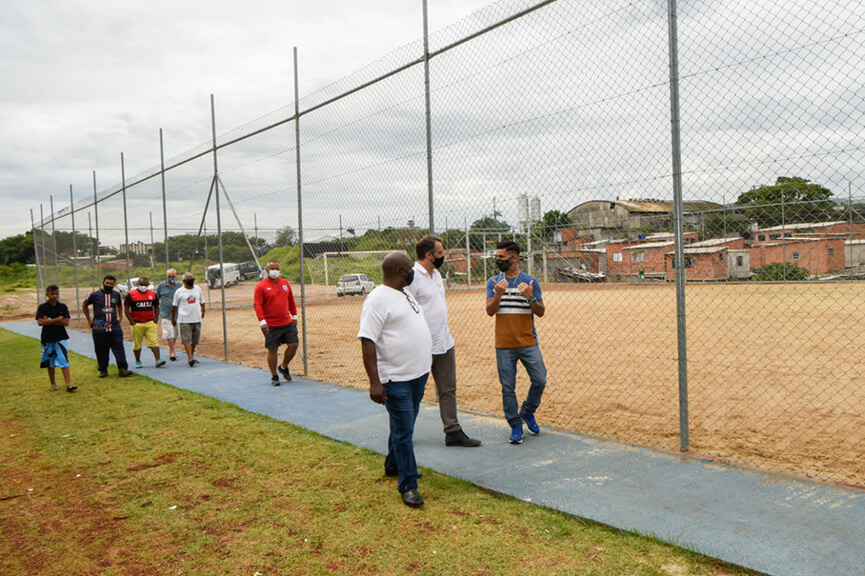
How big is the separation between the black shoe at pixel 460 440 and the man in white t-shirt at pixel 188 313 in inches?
291

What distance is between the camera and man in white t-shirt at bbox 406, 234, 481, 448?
5371 mm

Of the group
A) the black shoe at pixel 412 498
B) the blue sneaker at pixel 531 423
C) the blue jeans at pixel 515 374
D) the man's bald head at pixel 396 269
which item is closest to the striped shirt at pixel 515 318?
the blue jeans at pixel 515 374

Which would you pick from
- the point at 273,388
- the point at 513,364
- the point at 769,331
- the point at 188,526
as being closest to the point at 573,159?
the point at 513,364

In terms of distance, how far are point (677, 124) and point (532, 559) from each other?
3.27 metres

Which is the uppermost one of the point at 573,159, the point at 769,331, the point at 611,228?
the point at 573,159

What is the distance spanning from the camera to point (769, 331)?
533 inches

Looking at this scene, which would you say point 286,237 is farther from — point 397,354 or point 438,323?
point 397,354

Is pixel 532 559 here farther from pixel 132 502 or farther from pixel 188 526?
pixel 132 502

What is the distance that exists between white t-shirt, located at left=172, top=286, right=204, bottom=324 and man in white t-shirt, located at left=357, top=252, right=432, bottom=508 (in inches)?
325

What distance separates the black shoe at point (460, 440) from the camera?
536cm

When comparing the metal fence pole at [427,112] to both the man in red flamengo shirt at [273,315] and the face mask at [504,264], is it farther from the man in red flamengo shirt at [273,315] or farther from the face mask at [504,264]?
the man in red flamengo shirt at [273,315]

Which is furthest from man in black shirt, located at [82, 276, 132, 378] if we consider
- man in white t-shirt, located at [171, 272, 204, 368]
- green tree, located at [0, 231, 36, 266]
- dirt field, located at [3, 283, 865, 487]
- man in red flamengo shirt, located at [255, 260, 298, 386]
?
green tree, located at [0, 231, 36, 266]

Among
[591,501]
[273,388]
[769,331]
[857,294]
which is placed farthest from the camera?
[769,331]

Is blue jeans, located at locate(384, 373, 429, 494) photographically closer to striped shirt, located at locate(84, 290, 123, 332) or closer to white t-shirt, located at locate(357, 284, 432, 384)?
white t-shirt, located at locate(357, 284, 432, 384)
